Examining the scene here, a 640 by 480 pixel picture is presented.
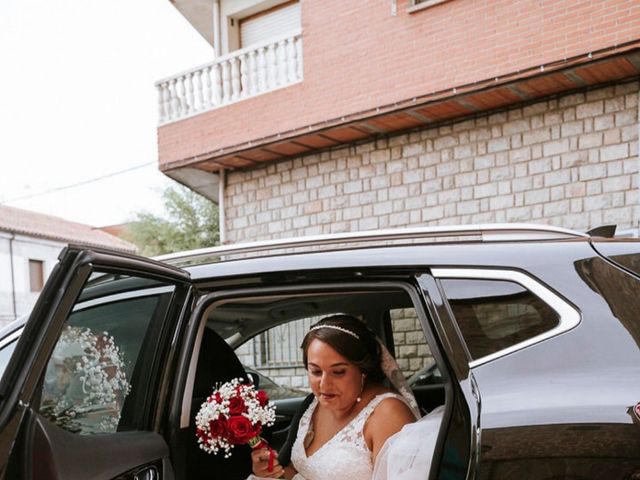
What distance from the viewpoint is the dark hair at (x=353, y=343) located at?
2.53 meters

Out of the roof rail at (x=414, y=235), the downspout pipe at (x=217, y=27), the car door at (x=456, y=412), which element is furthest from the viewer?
the downspout pipe at (x=217, y=27)

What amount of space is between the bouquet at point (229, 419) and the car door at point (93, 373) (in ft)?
0.55

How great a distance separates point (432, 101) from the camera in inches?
324

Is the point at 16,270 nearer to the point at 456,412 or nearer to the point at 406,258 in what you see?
the point at 406,258

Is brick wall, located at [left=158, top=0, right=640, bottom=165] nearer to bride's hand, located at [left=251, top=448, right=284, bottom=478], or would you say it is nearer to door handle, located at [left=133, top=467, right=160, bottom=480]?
bride's hand, located at [left=251, top=448, right=284, bottom=478]

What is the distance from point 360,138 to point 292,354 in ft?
21.5

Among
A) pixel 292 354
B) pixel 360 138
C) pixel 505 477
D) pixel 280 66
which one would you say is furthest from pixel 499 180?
pixel 505 477

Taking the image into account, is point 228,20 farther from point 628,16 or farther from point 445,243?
point 445,243

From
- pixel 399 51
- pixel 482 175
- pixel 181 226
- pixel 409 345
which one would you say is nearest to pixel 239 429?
pixel 409 345

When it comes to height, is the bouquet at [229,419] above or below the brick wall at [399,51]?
below

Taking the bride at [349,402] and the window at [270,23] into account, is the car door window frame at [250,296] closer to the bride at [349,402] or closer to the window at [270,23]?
the bride at [349,402]

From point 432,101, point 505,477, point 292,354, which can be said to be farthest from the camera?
point 432,101

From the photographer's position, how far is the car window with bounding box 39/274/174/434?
5.67ft

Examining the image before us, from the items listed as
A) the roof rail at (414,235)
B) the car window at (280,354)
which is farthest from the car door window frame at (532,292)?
the car window at (280,354)
